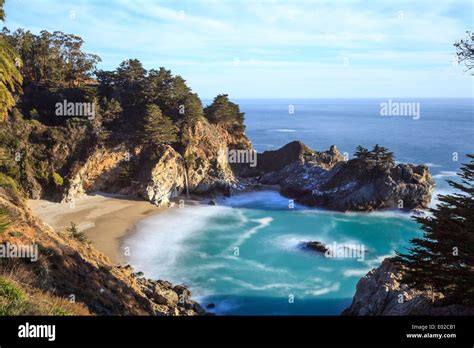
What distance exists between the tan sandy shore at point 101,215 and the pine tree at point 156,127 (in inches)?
319

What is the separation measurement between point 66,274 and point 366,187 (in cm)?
4016

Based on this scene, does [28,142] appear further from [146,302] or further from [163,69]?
[146,302]

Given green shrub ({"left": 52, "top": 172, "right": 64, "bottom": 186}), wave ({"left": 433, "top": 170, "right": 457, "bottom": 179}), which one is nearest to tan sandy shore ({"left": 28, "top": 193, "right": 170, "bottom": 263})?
green shrub ({"left": 52, "top": 172, "right": 64, "bottom": 186})

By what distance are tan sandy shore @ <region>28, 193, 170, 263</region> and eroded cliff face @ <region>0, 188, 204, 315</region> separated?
1244 centimetres

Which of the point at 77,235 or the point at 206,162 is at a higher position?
the point at 206,162

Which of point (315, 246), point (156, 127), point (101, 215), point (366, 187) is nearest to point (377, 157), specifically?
point (366, 187)

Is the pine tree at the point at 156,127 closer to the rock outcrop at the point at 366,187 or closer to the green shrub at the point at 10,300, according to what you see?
the rock outcrop at the point at 366,187

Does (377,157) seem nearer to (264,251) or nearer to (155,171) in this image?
(264,251)

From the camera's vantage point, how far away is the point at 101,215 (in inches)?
1587

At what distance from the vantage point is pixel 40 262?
14438 millimetres

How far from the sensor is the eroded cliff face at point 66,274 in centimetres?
1327
